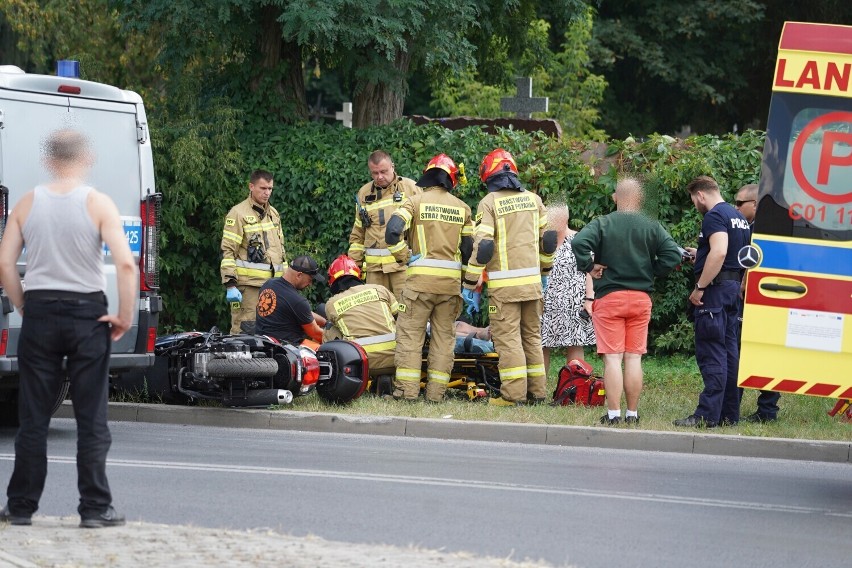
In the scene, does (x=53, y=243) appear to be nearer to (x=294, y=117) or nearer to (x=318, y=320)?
(x=318, y=320)

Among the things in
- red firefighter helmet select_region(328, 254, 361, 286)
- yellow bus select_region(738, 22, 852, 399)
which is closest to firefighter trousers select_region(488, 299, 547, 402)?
red firefighter helmet select_region(328, 254, 361, 286)

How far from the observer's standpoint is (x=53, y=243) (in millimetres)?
6680

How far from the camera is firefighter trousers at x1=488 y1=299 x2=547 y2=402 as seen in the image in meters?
12.0

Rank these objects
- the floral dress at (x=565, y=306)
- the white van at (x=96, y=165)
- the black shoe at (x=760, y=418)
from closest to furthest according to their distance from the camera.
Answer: the white van at (x=96, y=165), the black shoe at (x=760, y=418), the floral dress at (x=565, y=306)

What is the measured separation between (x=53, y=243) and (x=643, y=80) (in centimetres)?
2628

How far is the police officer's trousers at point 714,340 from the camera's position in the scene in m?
10.9

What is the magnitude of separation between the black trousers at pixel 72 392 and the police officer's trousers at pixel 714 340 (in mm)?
5489

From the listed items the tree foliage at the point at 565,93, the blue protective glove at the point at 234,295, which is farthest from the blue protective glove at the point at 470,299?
the tree foliage at the point at 565,93

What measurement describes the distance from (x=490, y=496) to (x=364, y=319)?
4.60 meters

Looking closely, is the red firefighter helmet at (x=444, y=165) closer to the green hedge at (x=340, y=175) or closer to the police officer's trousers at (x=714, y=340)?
the police officer's trousers at (x=714, y=340)

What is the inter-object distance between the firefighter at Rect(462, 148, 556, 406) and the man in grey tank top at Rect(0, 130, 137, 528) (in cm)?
556

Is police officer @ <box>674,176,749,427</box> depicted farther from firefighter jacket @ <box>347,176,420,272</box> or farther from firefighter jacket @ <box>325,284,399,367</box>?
firefighter jacket @ <box>347,176,420,272</box>

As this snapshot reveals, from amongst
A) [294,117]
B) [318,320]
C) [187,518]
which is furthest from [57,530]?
[294,117]

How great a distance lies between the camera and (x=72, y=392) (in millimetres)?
6684
